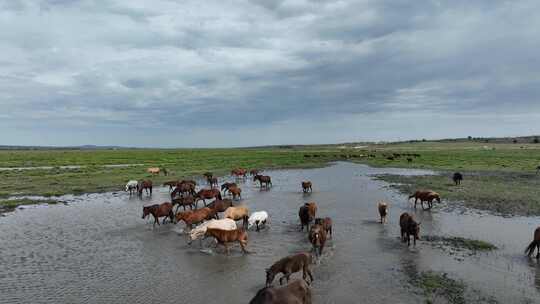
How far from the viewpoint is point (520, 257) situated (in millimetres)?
11812

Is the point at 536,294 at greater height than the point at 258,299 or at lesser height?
lesser

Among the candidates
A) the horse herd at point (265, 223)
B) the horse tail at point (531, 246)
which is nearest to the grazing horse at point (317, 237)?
the horse herd at point (265, 223)

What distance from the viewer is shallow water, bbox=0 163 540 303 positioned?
9477 mm

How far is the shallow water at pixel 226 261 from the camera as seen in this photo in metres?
9.48

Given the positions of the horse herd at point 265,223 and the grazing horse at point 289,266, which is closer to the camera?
the horse herd at point 265,223

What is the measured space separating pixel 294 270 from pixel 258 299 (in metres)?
3.06

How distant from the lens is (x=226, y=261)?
1177cm

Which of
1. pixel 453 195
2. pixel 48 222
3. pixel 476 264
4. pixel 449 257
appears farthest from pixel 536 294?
pixel 48 222

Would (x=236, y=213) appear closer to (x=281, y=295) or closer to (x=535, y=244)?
(x=281, y=295)

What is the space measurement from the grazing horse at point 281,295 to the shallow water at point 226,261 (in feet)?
6.70

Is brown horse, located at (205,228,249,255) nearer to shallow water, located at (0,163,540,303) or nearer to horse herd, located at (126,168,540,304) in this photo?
horse herd, located at (126,168,540,304)

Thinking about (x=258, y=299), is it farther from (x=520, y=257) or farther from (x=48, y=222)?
(x=48, y=222)

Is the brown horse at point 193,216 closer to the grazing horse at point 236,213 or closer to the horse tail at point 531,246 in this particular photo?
the grazing horse at point 236,213

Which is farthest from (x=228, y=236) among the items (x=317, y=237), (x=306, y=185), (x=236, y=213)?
(x=306, y=185)
